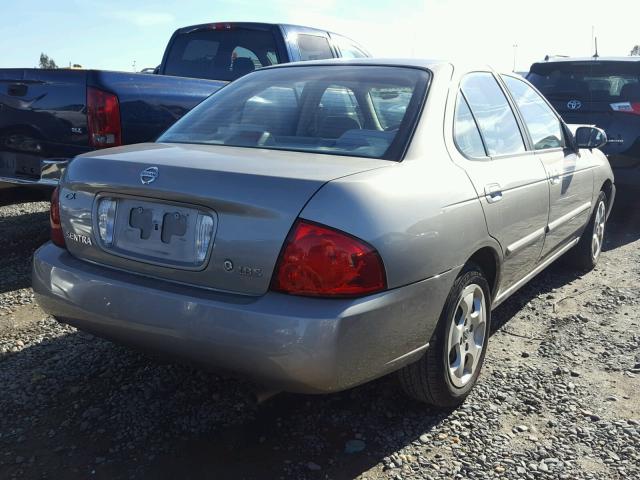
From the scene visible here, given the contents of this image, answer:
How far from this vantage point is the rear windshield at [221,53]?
650cm

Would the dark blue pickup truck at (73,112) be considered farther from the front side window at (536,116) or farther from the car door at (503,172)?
the front side window at (536,116)

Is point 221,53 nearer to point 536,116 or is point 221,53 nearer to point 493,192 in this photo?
point 536,116

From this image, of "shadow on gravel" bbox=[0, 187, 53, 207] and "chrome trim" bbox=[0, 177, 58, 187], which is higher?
"chrome trim" bbox=[0, 177, 58, 187]

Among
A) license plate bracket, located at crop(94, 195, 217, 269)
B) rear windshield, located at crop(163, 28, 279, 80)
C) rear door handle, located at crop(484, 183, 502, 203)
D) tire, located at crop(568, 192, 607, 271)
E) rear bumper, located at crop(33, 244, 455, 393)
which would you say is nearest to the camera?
rear bumper, located at crop(33, 244, 455, 393)

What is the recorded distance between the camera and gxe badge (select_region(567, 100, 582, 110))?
22.7ft

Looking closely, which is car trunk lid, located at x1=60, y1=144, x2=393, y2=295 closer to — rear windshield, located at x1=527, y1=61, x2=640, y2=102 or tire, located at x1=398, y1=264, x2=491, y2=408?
tire, located at x1=398, y1=264, x2=491, y2=408

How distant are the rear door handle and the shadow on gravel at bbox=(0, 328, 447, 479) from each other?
101 cm

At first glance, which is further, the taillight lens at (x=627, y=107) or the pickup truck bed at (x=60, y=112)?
the taillight lens at (x=627, y=107)

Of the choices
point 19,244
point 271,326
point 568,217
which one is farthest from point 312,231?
point 19,244

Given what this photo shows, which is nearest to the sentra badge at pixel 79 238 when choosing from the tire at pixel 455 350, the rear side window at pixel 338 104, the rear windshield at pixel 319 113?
the rear windshield at pixel 319 113

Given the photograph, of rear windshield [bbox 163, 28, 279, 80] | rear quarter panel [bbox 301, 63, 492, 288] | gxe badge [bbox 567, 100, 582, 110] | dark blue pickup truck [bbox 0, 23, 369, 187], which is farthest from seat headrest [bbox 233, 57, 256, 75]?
rear quarter panel [bbox 301, 63, 492, 288]

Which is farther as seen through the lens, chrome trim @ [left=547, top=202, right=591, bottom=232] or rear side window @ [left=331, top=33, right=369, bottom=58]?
rear side window @ [left=331, top=33, right=369, bottom=58]

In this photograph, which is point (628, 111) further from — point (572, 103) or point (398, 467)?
point (398, 467)

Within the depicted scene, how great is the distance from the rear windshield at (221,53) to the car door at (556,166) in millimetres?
3124
